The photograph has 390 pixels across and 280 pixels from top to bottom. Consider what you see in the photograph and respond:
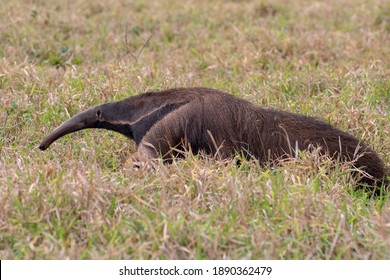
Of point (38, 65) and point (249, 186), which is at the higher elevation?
point (249, 186)

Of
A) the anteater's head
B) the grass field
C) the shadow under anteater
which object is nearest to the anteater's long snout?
the anteater's head

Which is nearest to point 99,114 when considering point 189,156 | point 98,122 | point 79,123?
point 98,122

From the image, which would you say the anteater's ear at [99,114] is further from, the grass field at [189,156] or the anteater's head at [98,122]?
the grass field at [189,156]

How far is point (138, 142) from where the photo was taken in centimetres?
615

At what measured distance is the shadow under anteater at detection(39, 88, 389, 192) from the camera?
19.5 ft

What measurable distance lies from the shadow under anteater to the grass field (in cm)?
24

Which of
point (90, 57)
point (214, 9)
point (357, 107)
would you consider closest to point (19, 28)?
point (90, 57)

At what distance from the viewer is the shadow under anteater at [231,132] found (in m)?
5.93

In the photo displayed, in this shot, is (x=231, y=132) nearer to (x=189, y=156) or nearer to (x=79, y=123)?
(x=189, y=156)

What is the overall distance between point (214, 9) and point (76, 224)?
799cm

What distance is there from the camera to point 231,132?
602 cm

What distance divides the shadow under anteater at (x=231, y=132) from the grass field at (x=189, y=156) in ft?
0.80

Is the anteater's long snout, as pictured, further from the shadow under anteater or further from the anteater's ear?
the shadow under anteater

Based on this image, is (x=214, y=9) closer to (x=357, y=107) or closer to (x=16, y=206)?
(x=357, y=107)
